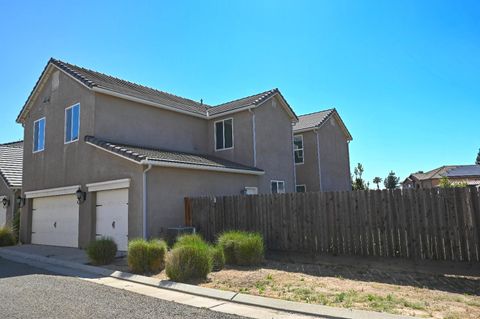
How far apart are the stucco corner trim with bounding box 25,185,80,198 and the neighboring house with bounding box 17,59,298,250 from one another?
5 centimetres

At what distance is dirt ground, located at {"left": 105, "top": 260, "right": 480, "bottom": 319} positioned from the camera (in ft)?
19.4

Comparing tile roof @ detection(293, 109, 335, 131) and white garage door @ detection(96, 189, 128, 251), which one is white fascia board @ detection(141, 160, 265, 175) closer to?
white garage door @ detection(96, 189, 128, 251)

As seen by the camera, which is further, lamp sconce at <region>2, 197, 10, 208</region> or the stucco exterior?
the stucco exterior

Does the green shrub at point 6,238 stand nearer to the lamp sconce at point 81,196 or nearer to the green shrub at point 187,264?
the lamp sconce at point 81,196

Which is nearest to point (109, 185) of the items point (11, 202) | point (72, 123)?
point (72, 123)

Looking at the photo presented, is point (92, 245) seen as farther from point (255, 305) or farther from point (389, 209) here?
point (389, 209)

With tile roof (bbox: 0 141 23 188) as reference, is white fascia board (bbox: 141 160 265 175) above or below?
below

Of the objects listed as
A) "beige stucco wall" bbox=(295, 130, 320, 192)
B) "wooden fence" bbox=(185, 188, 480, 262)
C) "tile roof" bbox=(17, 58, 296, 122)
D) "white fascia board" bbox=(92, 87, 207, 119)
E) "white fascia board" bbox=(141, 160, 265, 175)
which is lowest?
"wooden fence" bbox=(185, 188, 480, 262)

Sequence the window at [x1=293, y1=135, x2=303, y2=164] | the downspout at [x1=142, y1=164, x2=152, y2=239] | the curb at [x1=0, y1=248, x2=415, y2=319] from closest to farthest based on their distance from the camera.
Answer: the curb at [x1=0, y1=248, x2=415, y2=319]
the downspout at [x1=142, y1=164, x2=152, y2=239]
the window at [x1=293, y1=135, x2=303, y2=164]

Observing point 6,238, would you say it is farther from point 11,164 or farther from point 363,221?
point 363,221

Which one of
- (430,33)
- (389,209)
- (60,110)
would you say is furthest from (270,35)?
(60,110)

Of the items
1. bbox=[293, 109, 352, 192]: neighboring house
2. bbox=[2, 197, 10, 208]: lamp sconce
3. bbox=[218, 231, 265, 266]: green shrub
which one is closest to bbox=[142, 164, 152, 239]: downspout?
bbox=[218, 231, 265, 266]: green shrub

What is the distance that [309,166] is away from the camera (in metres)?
23.4

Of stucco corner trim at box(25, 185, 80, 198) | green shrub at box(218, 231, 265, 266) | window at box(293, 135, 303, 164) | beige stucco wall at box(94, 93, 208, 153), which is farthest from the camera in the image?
window at box(293, 135, 303, 164)
